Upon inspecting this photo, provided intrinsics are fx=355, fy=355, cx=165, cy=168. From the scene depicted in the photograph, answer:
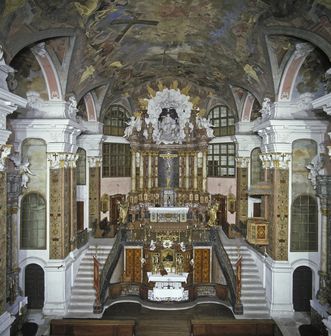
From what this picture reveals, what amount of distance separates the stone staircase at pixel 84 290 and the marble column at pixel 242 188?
28.4 ft

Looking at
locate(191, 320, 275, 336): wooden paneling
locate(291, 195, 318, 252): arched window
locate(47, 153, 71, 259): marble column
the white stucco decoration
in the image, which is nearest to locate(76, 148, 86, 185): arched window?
the white stucco decoration

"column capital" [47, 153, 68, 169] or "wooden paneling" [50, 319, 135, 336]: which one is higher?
"column capital" [47, 153, 68, 169]

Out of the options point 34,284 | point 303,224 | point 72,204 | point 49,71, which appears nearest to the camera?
point 49,71

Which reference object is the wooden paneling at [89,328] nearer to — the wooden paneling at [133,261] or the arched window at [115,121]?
the wooden paneling at [133,261]

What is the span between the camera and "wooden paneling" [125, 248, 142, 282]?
17969mm

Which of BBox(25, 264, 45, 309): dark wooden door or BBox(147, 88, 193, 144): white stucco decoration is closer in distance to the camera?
BBox(25, 264, 45, 309): dark wooden door

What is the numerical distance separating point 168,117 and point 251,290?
1322cm

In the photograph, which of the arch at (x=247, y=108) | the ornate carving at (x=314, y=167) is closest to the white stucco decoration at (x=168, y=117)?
the arch at (x=247, y=108)

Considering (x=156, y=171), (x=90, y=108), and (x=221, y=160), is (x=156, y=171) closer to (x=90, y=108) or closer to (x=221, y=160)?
(x=221, y=160)

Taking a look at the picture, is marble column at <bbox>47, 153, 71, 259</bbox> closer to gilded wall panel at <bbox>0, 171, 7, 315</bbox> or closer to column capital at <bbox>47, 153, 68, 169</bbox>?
column capital at <bbox>47, 153, 68, 169</bbox>

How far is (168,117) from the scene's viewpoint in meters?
24.8

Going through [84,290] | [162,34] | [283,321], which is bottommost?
[283,321]

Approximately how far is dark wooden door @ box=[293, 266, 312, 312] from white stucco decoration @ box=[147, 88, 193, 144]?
41.4 ft

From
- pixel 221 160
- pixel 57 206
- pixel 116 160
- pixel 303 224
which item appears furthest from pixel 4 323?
pixel 221 160
